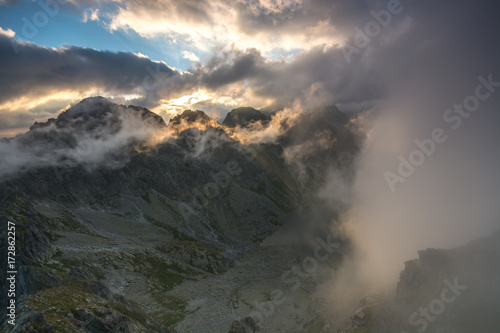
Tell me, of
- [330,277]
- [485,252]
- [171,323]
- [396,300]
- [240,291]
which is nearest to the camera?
[485,252]

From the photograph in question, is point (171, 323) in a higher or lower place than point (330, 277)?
higher

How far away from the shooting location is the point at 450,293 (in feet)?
224

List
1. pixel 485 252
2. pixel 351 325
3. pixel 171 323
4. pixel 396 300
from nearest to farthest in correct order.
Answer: pixel 485 252
pixel 396 300
pixel 351 325
pixel 171 323

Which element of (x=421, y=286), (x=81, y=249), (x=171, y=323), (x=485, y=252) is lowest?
(x=421, y=286)

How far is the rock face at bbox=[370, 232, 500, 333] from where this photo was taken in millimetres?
60188

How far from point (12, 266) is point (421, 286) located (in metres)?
125

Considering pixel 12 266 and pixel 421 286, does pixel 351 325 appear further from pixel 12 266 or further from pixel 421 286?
pixel 12 266

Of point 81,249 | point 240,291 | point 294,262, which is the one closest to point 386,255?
point 294,262

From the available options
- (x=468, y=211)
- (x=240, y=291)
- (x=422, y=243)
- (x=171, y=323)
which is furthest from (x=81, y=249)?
(x=468, y=211)

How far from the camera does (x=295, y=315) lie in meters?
119

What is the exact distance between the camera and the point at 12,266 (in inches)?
3017

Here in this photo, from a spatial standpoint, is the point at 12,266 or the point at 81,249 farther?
the point at 81,249

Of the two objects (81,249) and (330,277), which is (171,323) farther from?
(330,277)

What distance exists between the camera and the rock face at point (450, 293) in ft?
197
